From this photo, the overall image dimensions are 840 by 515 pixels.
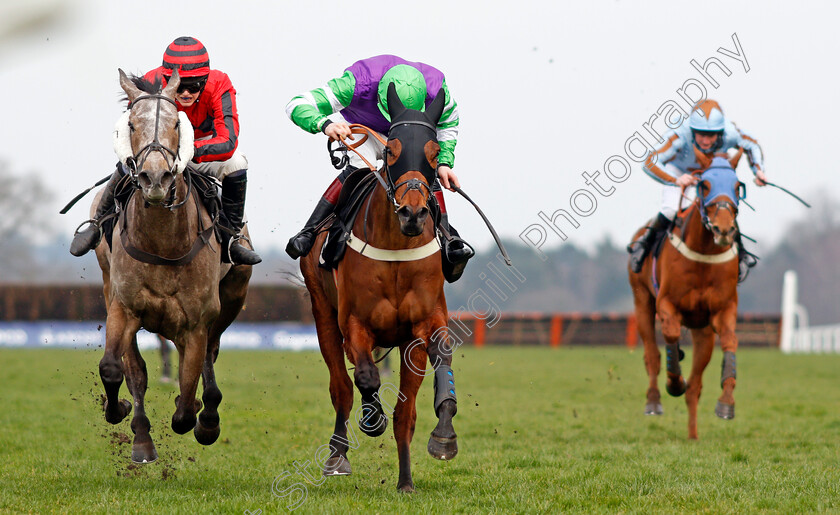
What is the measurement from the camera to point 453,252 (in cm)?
617

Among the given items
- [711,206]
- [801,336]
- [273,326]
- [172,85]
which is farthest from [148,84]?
[801,336]

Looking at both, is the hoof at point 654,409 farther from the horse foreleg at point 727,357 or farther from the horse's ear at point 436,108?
the horse's ear at point 436,108

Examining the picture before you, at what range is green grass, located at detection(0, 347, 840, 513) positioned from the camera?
569cm

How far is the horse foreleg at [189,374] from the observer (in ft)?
21.2

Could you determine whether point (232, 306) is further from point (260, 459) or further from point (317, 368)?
point (317, 368)

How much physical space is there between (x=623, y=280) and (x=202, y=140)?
5837 centimetres

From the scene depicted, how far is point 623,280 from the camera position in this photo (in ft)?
207

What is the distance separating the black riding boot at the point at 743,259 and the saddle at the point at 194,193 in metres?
5.01

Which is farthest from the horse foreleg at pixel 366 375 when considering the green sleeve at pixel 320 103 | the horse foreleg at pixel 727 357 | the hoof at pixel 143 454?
the horse foreleg at pixel 727 357

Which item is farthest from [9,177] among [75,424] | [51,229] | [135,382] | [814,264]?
[814,264]

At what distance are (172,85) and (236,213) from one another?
1420 millimetres

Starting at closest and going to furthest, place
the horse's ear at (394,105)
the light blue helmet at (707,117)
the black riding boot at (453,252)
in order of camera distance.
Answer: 1. the horse's ear at (394,105)
2. the black riding boot at (453,252)
3. the light blue helmet at (707,117)

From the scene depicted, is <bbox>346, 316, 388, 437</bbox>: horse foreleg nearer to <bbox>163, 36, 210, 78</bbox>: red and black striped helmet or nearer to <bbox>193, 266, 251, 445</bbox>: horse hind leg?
<bbox>193, 266, 251, 445</bbox>: horse hind leg

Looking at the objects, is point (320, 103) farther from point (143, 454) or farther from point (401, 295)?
point (143, 454)
